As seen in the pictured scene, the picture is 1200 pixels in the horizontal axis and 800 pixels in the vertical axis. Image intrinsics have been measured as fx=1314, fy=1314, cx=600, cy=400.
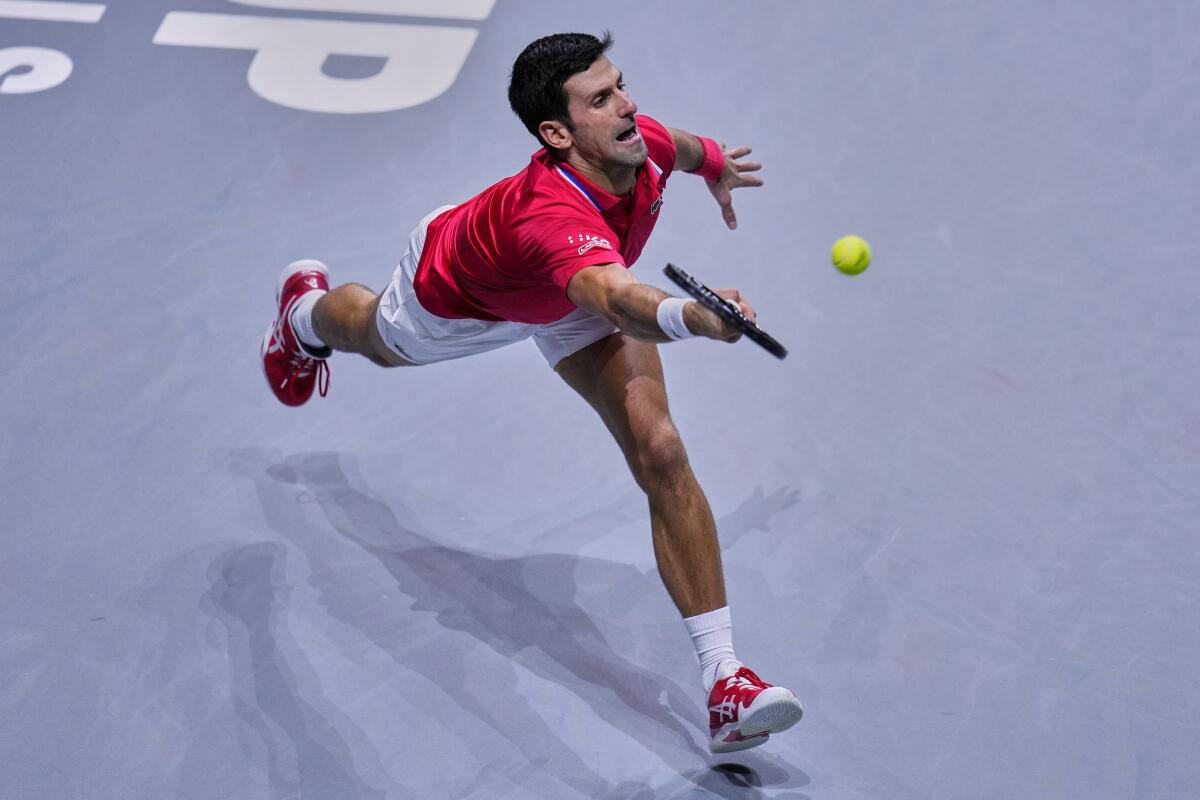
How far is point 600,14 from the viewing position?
5.95m

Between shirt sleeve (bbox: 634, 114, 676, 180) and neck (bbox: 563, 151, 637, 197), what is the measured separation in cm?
36

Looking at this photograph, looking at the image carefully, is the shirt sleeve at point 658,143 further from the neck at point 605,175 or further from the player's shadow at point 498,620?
the player's shadow at point 498,620

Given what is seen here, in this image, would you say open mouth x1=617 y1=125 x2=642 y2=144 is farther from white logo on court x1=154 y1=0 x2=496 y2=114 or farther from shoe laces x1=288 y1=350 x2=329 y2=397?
white logo on court x1=154 y1=0 x2=496 y2=114

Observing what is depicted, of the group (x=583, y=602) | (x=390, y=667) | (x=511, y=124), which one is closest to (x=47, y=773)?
(x=390, y=667)

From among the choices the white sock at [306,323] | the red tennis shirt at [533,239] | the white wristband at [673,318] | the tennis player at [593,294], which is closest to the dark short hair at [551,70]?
the tennis player at [593,294]

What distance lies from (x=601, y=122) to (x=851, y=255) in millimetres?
936

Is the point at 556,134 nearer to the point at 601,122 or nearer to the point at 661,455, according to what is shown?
the point at 601,122

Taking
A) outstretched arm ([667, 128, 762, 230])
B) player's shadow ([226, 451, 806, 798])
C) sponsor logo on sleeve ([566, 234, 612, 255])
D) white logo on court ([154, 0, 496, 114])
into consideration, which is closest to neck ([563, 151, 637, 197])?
sponsor logo on sleeve ([566, 234, 612, 255])

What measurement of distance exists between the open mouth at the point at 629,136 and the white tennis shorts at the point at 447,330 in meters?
0.48

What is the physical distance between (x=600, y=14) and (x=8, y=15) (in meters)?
2.79

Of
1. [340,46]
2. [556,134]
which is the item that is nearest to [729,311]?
[556,134]

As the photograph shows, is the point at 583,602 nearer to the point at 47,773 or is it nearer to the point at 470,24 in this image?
the point at 47,773

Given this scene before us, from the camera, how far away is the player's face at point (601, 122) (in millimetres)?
3143

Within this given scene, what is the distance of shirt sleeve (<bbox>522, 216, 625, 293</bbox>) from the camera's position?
2.91 m
